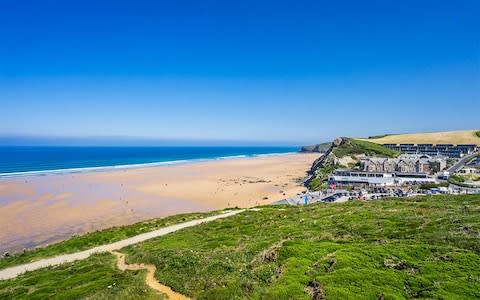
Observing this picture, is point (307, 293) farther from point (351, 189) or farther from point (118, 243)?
point (351, 189)

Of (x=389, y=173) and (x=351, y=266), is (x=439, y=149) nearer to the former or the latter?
(x=389, y=173)

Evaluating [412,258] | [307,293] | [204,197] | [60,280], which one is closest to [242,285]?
[307,293]

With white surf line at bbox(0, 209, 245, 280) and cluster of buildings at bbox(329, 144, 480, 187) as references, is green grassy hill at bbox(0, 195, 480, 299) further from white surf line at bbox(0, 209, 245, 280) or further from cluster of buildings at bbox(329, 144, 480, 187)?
cluster of buildings at bbox(329, 144, 480, 187)

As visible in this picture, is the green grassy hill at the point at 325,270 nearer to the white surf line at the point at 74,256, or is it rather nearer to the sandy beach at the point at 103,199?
the white surf line at the point at 74,256

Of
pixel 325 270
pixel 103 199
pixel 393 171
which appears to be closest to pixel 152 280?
pixel 325 270

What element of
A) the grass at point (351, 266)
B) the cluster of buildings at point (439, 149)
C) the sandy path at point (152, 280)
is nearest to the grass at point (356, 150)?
the cluster of buildings at point (439, 149)

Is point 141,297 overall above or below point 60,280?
above
